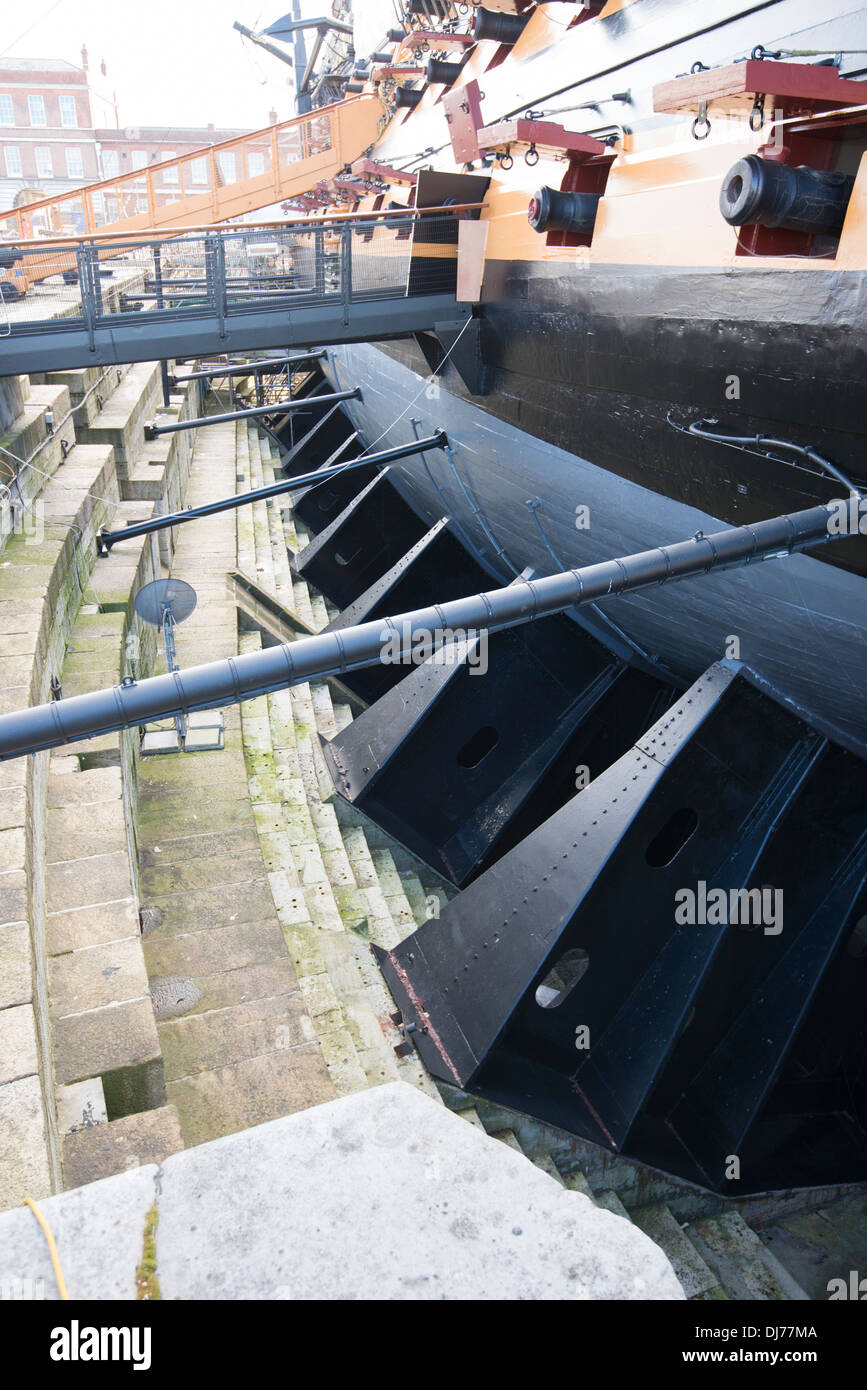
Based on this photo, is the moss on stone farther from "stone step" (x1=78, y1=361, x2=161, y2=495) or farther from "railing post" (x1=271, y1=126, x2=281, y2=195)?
"railing post" (x1=271, y1=126, x2=281, y2=195)

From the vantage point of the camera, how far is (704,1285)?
4410 millimetres

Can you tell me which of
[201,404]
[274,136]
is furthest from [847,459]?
[201,404]

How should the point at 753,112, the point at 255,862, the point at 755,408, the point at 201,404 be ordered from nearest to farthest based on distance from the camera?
1. the point at 753,112
2. the point at 755,408
3. the point at 255,862
4. the point at 201,404

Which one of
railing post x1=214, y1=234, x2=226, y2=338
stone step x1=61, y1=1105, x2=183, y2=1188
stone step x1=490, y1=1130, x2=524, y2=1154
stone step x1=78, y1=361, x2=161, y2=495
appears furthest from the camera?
stone step x1=78, y1=361, x2=161, y2=495

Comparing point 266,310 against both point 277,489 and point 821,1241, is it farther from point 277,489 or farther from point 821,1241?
point 821,1241

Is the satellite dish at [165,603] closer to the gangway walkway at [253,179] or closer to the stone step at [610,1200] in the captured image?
the stone step at [610,1200]

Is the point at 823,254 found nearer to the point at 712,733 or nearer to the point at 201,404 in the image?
the point at 712,733

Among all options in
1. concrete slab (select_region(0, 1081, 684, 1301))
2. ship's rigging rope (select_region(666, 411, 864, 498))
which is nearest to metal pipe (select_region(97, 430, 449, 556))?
ship's rigging rope (select_region(666, 411, 864, 498))

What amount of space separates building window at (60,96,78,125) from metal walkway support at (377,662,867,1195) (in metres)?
68.9

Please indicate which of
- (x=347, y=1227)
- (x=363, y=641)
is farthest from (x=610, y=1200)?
(x=347, y=1227)

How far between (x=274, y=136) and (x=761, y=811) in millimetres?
12007

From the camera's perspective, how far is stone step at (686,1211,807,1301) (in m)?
4.50

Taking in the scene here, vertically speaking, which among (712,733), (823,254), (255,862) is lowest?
(255,862)
